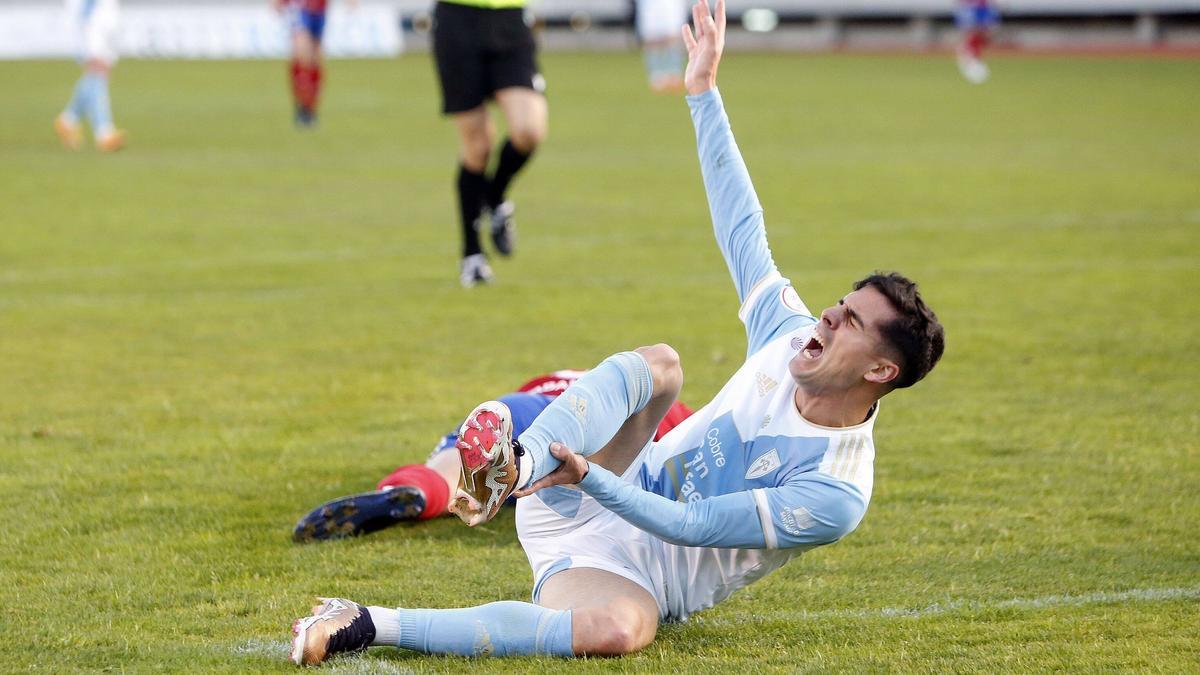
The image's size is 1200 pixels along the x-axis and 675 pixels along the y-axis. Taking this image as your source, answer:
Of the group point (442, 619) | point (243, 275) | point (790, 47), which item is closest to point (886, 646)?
point (442, 619)

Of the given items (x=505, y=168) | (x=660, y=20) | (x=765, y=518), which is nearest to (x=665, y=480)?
(x=765, y=518)

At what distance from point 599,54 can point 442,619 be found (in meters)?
35.3

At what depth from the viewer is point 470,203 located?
886cm

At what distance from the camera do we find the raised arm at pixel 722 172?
406 centimetres

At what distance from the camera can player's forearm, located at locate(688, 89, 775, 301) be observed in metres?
4.06

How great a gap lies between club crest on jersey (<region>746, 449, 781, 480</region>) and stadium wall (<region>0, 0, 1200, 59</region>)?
32236mm

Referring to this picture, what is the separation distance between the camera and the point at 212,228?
11.1 meters

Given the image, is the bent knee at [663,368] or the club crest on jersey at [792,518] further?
the bent knee at [663,368]

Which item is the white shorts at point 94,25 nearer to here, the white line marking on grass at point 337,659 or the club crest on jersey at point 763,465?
the white line marking on grass at point 337,659

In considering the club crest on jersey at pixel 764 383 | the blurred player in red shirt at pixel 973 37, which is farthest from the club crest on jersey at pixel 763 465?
the blurred player in red shirt at pixel 973 37

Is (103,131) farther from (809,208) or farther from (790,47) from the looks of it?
(790,47)

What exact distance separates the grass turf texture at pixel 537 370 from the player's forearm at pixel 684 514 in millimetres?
345

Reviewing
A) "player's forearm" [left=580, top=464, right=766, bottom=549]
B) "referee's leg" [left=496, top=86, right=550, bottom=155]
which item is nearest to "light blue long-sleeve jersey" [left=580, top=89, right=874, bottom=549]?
"player's forearm" [left=580, top=464, right=766, bottom=549]

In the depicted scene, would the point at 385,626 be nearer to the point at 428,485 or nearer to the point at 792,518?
the point at 792,518
